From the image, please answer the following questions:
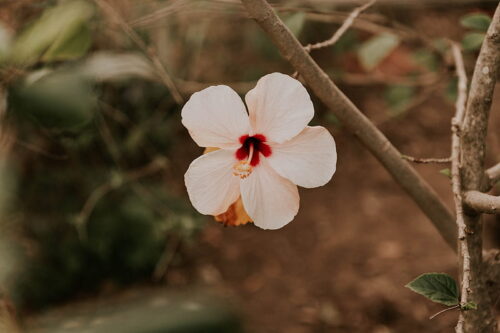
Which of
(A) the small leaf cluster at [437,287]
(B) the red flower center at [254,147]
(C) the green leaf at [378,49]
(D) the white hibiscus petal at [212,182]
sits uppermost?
(C) the green leaf at [378,49]

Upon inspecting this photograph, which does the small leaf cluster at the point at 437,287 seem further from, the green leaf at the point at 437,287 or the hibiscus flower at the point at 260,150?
the hibiscus flower at the point at 260,150

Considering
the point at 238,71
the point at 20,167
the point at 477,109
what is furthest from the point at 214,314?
the point at 238,71

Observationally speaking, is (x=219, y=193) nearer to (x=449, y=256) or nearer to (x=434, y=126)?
(x=449, y=256)

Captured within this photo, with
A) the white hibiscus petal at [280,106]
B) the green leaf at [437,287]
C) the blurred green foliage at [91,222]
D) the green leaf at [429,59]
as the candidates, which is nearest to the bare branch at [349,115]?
the white hibiscus petal at [280,106]

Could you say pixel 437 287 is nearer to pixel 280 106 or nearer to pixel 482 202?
pixel 482 202

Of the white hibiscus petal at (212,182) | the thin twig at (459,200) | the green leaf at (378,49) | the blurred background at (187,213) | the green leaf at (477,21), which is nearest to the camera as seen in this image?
the thin twig at (459,200)

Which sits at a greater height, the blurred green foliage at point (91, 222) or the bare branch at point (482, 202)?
the blurred green foliage at point (91, 222)
